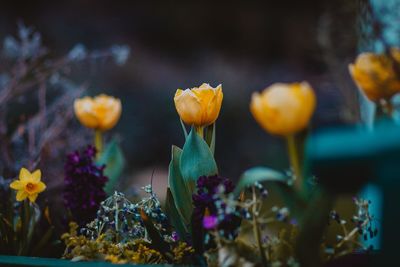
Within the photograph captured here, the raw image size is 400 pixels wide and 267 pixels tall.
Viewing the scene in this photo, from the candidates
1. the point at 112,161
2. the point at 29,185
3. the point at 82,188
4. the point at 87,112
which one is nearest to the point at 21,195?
the point at 29,185

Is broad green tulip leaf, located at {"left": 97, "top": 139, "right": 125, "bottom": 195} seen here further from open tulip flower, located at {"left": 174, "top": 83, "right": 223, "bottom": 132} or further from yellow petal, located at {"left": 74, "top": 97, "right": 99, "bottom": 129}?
open tulip flower, located at {"left": 174, "top": 83, "right": 223, "bottom": 132}

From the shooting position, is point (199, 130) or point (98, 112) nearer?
point (199, 130)

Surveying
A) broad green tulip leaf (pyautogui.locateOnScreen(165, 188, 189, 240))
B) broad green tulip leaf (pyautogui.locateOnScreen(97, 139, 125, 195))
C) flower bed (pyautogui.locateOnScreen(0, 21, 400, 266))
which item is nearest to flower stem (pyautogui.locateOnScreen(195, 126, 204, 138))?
flower bed (pyautogui.locateOnScreen(0, 21, 400, 266))

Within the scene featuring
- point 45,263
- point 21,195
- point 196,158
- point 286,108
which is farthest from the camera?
point 21,195

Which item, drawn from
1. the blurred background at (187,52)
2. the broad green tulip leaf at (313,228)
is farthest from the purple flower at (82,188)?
the blurred background at (187,52)

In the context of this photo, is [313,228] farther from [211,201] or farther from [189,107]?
[189,107]

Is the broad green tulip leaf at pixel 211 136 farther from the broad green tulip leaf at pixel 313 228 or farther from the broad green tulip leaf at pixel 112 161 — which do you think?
the broad green tulip leaf at pixel 112 161

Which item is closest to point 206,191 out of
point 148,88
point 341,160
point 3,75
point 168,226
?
point 168,226
